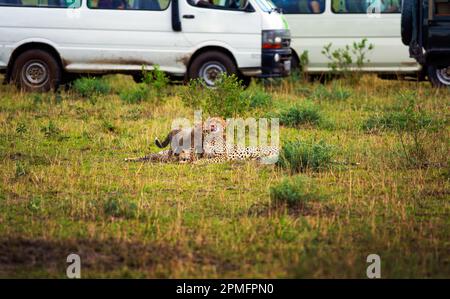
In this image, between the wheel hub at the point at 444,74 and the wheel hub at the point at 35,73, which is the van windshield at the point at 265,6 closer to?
the wheel hub at the point at 444,74

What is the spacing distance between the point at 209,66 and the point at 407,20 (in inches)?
155

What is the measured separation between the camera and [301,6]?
18.9 metres

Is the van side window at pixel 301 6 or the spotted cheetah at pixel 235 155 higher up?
the van side window at pixel 301 6

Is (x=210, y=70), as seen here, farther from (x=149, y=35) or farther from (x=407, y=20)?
(x=407, y=20)

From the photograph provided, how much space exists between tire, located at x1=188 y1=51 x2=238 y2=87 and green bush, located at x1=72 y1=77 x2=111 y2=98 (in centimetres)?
141

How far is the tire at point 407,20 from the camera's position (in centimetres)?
1391

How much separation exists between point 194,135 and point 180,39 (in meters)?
6.37

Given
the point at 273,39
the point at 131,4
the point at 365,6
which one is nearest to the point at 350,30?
the point at 365,6

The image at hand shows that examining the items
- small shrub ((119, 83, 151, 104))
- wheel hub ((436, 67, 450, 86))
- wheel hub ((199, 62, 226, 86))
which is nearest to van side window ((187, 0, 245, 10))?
wheel hub ((199, 62, 226, 86))

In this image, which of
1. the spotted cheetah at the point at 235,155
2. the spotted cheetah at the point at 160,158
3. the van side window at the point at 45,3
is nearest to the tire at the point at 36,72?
the van side window at the point at 45,3

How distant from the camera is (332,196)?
29.6ft

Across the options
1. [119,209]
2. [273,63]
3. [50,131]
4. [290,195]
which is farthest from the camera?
[273,63]

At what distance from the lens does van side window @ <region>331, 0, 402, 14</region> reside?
18.5m

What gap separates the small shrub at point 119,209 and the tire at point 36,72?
9.00 meters
